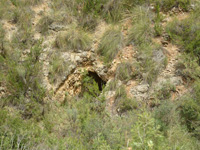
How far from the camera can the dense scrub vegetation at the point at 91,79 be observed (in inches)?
133

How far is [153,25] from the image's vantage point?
5336 mm

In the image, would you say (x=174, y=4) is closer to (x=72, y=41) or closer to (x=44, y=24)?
(x=72, y=41)

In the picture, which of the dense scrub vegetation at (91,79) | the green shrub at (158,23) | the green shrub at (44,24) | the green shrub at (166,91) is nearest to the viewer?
the dense scrub vegetation at (91,79)

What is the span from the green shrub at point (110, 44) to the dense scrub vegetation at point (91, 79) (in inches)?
1.0

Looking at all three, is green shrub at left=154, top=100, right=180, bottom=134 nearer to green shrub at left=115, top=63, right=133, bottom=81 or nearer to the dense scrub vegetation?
the dense scrub vegetation

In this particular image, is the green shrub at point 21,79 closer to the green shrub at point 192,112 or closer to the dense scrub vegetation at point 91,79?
the dense scrub vegetation at point 91,79

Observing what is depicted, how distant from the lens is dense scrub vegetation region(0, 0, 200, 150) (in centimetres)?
339

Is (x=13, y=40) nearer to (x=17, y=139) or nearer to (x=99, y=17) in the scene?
(x=99, y=17)

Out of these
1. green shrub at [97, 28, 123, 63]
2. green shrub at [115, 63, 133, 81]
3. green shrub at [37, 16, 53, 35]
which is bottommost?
green shrub at [115, 63, 133, 81]

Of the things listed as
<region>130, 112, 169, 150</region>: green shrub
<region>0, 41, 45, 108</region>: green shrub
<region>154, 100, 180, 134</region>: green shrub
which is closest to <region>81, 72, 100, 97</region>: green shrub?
<region>0, 41, 45, 108</region>: green shrub

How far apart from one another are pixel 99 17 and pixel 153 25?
62.4 inches

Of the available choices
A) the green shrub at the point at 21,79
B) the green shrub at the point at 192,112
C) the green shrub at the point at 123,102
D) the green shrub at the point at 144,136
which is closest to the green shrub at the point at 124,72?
the green shrub at the point at 123,102

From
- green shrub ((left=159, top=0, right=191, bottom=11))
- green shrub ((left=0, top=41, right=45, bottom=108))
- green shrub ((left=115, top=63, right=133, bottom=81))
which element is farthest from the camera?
green shrub ((left=159, top=0, right=191, bottom=11))

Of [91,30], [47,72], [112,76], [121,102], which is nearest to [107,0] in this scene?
[91,30]
